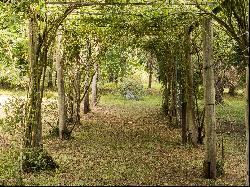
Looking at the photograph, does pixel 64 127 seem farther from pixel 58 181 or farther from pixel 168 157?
pixel 58 181

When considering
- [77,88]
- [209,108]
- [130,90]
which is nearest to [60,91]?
[77,88]

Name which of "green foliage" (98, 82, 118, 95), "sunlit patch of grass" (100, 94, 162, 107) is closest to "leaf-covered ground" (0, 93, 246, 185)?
"sunlit patch of grass" (100, 94, 162, 107)

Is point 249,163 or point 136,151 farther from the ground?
point 249,163

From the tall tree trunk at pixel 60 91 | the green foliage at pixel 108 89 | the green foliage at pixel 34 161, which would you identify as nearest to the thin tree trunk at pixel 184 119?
the tall tree trunk at pixel 60 91

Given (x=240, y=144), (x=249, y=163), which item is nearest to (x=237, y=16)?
(x=249, y=163)

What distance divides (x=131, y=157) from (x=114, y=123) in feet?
31.1

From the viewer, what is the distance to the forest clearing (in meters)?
9.33

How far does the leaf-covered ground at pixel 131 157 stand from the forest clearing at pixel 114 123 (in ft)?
0.10

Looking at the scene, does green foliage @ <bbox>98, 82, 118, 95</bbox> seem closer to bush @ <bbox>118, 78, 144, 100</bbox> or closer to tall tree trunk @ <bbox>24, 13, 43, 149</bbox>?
bush @ <bbox>118, 78, 144, 100</bbox>

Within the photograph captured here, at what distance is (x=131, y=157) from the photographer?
12.9m

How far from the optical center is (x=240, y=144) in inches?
648

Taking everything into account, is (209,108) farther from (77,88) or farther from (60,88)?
(77,88)

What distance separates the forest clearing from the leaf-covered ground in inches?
1.2

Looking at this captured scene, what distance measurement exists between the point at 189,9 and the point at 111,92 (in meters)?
32.6
